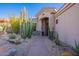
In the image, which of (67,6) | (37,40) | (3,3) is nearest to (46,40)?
(37,40)

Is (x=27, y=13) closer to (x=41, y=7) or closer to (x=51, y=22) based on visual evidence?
(x=41, y=7)

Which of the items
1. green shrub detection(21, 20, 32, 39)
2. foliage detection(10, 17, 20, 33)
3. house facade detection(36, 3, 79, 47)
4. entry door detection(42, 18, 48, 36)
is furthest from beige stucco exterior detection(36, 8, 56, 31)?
foliage detection(10, 17, 20, 33)

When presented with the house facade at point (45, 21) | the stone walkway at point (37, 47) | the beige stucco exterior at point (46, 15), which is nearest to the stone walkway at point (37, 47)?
the stone walkway at point (37, 47)

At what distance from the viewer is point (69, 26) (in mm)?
6867

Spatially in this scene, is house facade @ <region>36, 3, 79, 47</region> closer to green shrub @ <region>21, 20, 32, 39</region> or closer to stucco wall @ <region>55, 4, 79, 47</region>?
stucco wall @ <region>55, 4, 79, 47</region>

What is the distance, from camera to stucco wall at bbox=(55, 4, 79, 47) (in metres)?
6.28

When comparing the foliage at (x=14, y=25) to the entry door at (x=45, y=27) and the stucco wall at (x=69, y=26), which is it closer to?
the entry door at (x=45, y=27)

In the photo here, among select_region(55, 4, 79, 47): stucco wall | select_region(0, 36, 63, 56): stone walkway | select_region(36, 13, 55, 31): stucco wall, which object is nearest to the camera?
select_region(0, 36, 63, 56): stone walkway

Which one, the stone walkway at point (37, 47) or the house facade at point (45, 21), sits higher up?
the house facade at point (45, 21)

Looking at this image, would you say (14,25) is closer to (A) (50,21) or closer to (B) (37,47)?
(B) (37,47)

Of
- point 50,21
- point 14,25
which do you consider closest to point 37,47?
point 14,25

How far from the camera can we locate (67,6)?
260 inches

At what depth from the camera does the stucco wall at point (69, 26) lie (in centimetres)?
628

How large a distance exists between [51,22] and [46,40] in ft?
2.65
